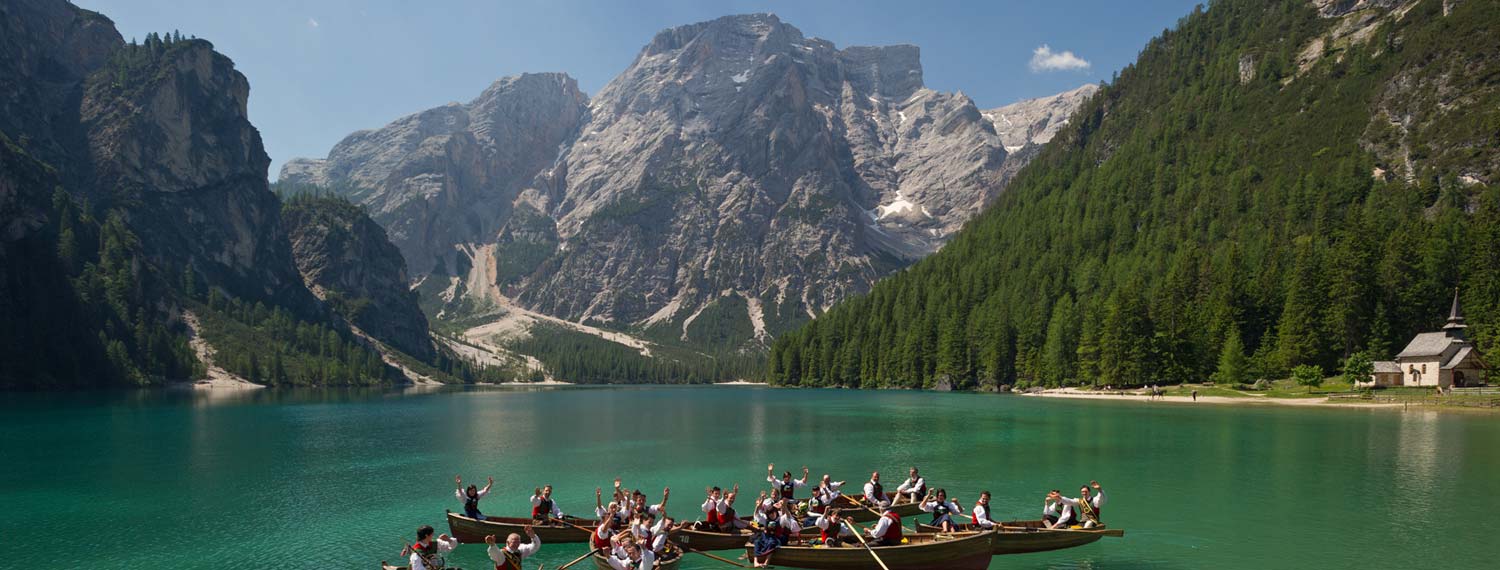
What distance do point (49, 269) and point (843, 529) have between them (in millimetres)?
244196

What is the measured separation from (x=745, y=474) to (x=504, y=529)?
2573cm

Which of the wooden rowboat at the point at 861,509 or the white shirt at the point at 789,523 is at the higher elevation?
the white shirt at the point at 789,523

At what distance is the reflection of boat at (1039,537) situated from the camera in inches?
1362

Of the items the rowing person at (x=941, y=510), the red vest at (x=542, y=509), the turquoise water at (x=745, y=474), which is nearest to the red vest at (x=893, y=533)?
the rowing person at (x=941, y=510)

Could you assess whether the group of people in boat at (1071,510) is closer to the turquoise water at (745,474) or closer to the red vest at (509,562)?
the turquoise water at (745,474)

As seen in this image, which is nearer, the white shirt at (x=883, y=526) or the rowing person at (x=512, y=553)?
the rowing person at (x=512, y=553)

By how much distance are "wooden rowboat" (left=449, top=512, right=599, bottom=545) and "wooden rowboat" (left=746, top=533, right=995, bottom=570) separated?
11.8 meters

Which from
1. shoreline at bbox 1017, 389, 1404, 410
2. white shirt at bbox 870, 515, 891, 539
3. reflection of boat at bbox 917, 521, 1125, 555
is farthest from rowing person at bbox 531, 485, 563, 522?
shoreline at bbox 1017, 389, 1404, 410

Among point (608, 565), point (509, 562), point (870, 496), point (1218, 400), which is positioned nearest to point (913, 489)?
point (870, 496)

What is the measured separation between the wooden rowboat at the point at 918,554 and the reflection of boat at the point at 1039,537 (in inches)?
56.2

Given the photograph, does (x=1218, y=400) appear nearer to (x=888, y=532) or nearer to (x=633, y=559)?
(x=888, y=532)

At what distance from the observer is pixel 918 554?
31.8m

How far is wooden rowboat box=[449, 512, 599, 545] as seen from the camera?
124 ft

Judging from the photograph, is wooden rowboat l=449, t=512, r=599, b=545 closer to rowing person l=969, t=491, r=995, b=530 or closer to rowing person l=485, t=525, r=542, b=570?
rowing person l=485, t=525, r=542, b=570
